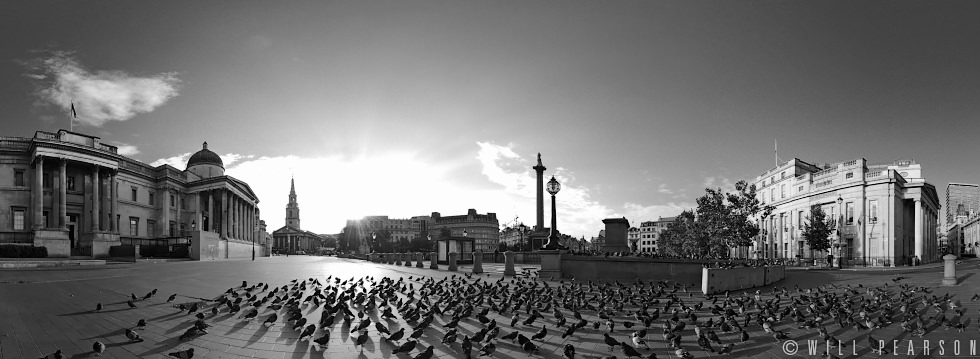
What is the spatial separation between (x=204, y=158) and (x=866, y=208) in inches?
4217

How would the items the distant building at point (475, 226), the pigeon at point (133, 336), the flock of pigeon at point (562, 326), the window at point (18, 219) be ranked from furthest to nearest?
the distant building at point (475, 226) < the window at point (18, 219) < the flock of pigeon at point (562, 326) < the pigeon at point (133, 336)

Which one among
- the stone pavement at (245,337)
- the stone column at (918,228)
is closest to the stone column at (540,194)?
the stone pavement at (245,337)

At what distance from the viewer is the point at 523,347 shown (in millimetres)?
7816

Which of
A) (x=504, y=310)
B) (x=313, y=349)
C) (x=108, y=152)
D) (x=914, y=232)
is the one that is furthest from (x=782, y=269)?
(x=108, y=152)

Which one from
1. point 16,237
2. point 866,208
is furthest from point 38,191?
point 866,208

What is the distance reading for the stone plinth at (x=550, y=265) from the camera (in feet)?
79.7

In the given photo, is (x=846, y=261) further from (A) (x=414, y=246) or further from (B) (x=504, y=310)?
(A) (x=414, y=246)

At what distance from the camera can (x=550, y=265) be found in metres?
24.7

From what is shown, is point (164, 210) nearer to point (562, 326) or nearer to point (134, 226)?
point (134, 226)

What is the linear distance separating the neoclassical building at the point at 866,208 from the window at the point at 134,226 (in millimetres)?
80432

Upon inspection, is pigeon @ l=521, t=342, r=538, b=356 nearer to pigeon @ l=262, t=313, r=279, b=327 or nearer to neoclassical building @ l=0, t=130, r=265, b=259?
pigeon @ l=262, t=313, r=279, b=327

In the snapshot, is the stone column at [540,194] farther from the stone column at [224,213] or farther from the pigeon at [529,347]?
the stone column at [224,213]

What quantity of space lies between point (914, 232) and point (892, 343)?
74527 millimetres

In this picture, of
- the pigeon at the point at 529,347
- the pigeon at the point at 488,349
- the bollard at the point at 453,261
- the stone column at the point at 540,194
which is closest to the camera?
the pigeon at the point at 488,349
